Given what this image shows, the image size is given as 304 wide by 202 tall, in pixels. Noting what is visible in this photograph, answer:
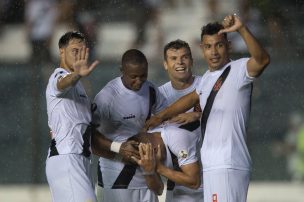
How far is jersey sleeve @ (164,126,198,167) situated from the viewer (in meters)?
6.65

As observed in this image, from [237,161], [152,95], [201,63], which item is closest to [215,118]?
[237,161]

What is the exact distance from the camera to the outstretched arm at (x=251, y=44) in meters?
5.87

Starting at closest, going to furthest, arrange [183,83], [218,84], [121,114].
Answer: [218,84] < [121,114] < [183,83]

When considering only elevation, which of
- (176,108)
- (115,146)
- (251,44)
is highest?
(251,44)

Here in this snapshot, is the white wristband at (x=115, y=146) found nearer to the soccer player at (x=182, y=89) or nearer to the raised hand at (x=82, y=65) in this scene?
the soccer player at (x=182, y=89)

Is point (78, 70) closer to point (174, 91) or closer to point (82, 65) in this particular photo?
point (82, 65)

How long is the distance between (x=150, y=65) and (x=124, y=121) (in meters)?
2.22

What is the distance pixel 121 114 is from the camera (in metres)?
6.98

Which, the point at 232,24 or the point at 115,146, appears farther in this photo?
the point at 115,146

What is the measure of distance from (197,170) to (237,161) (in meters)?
0.55

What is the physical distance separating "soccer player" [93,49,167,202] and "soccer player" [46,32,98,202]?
30 centimetres

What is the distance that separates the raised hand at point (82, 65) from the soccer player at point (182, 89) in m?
0.77

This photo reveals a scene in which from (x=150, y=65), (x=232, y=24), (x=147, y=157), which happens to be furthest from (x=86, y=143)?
(x=150, y=65)

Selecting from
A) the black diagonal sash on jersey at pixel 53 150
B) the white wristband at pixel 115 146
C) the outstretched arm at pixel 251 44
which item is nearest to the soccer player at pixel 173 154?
the white wristband at pixel 115 146
